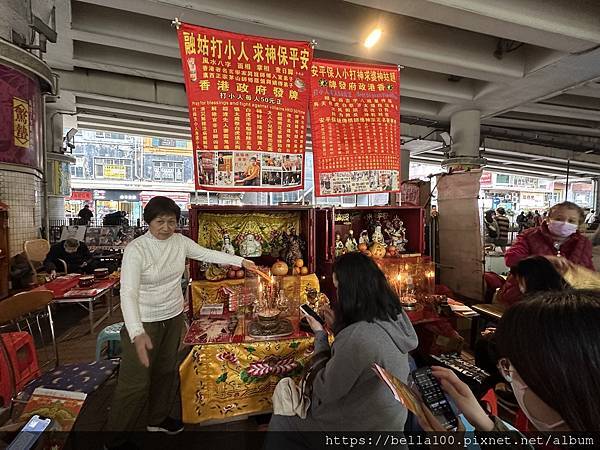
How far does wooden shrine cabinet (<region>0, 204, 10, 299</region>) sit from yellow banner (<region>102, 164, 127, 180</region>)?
55.1 feet

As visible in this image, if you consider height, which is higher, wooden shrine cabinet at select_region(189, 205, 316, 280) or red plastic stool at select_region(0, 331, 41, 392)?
wooden shrine cabinet at select_region(189, 205, 316, 280)

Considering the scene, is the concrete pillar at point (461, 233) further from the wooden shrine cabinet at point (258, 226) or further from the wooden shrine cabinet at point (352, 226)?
the wooden shrine cabinet at point (258, 226)

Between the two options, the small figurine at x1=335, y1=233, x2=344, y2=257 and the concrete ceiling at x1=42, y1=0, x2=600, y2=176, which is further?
the concrete ceiling at x1=42, y1=0, x2=600, y2=176

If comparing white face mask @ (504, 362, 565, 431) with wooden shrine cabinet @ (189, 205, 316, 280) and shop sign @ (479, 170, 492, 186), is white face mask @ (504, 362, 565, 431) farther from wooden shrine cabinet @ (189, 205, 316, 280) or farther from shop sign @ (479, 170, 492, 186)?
shop sign @ (479, 170, 492, 186)

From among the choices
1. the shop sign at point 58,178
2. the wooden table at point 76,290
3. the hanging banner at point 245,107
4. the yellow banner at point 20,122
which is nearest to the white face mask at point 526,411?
the hanging banner at point 245,107

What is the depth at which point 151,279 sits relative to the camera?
2422 millimetres

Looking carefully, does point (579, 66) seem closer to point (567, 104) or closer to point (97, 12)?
point (567, 104)

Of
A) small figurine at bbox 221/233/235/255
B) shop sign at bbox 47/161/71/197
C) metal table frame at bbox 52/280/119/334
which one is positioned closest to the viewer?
small figurine at bbox 221/233/235/255

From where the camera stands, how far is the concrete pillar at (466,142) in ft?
28.2

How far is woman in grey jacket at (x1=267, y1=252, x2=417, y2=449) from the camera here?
1615 millimetres

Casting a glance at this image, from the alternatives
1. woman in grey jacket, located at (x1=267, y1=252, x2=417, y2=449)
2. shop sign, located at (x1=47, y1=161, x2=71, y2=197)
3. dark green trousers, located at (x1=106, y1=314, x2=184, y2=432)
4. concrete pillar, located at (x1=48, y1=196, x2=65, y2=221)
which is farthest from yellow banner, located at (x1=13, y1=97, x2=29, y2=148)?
woman in grey jacket, located at (x1=267, y1=252, x2=417, y2=449)

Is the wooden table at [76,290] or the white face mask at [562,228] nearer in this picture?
the white face mask at [562,228]

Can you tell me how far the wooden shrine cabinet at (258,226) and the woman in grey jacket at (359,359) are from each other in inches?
67.5

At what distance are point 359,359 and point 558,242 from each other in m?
3.20
